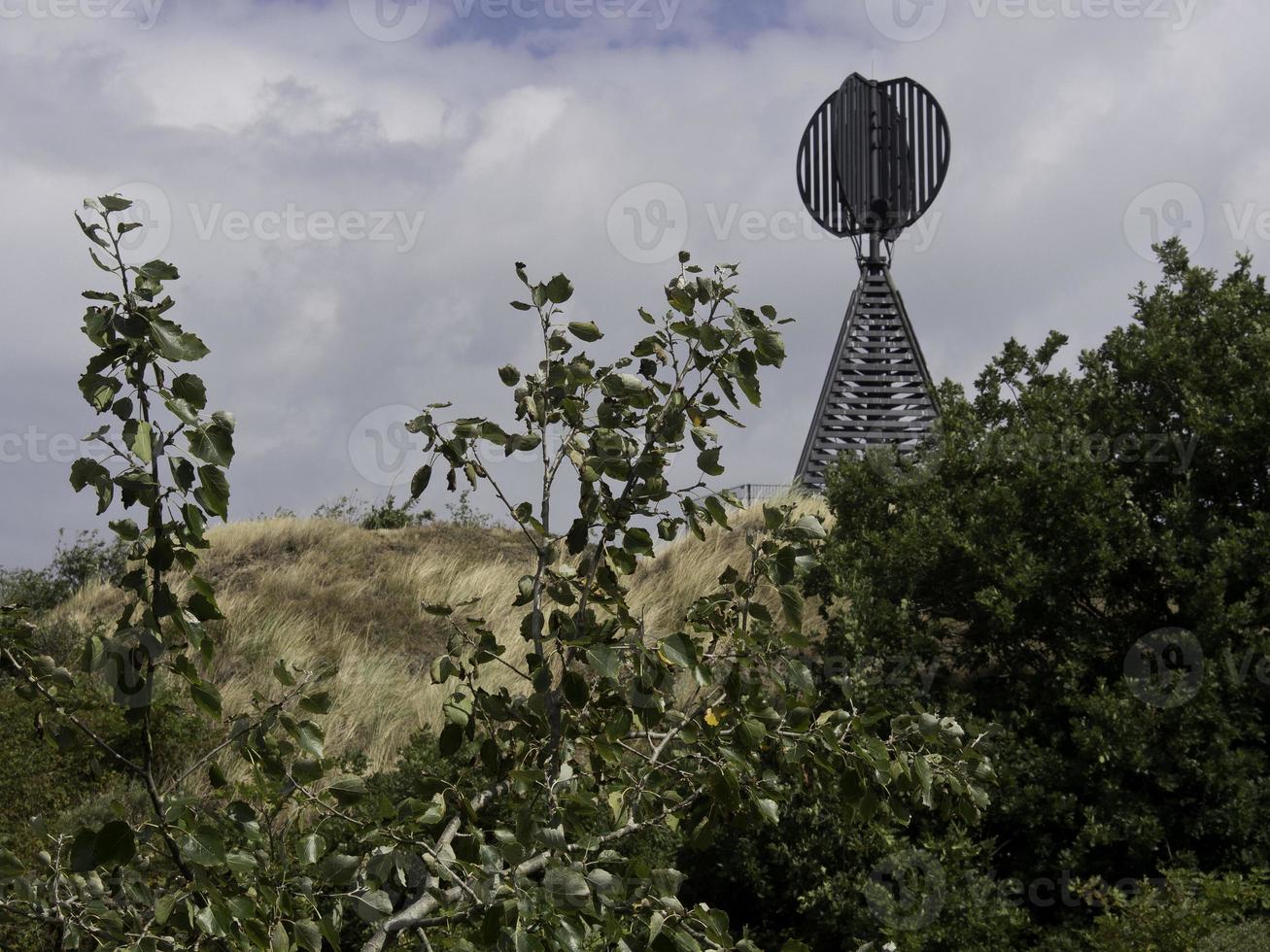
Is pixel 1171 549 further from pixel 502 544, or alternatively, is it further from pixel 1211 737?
pixel 502 544

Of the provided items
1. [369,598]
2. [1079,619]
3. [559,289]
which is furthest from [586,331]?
[369,598]

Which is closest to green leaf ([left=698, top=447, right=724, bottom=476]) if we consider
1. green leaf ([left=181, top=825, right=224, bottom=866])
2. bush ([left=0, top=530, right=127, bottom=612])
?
green leaf ([left=181, top=825, right=224, bottom=866])

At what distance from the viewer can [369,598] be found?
15.7m

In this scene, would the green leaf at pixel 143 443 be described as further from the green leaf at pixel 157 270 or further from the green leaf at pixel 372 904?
the green leaf at pixel 372 904

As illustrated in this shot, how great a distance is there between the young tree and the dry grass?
23.5ft

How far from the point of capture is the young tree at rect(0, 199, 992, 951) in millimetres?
2541

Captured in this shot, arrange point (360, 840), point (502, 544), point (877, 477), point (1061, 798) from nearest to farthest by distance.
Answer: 1. point (360, 840)
2. point (1061, 798)
3. point (877, 477)
4. point (502, 544)

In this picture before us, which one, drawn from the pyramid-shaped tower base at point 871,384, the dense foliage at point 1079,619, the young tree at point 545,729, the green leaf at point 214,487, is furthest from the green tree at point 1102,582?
the pyramid-shaped tower base at point 871,384

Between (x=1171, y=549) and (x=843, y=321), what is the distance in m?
14.6

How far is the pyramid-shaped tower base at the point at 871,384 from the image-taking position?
73.9 feet

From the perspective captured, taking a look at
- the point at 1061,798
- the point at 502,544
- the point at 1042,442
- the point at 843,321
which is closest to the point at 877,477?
the point at 1042,442

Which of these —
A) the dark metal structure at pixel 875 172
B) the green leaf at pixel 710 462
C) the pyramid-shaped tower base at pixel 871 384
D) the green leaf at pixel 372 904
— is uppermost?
the dark metal structure at pixel 875 172

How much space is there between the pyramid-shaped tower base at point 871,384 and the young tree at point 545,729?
61.0 feet

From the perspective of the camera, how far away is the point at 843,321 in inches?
925
